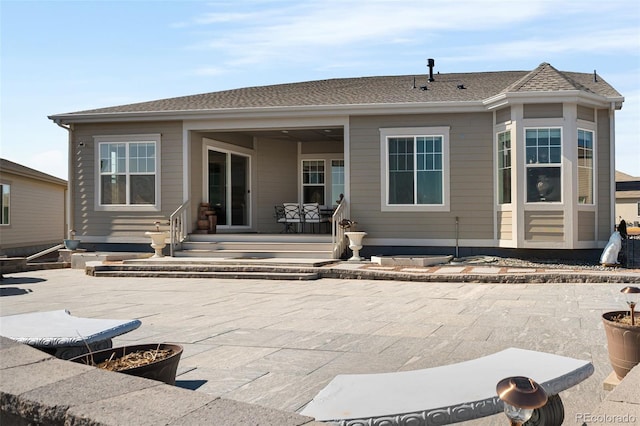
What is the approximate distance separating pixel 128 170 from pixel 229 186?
269 cm

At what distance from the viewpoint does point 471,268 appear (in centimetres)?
1096

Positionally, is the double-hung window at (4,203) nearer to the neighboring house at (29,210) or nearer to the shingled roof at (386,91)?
the neighboring house at (29,210)

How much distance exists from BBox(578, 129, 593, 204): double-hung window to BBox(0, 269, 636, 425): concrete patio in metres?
3.39

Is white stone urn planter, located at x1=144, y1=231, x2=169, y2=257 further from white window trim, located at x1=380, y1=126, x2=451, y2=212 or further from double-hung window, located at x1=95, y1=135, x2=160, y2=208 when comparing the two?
white window trim, located at x1=380, y1=126, x2=451, y2=212

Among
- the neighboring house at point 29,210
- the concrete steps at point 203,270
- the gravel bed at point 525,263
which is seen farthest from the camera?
the neighboring house at point 29,210

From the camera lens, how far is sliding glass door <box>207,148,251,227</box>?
15.1 meters

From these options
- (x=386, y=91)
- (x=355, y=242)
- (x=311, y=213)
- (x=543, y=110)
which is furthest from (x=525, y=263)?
(x=311, y=213)

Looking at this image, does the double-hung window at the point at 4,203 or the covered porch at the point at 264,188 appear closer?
the covered porch at the point at 264,188

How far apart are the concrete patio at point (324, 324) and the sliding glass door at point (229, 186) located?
16.5 feet

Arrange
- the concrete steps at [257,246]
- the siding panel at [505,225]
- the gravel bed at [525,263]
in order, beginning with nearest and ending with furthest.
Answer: the gravel bed at [525,263]
the siding panel at [505,225]
the concrete steps at [257,246]

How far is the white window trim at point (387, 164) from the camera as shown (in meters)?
12.7

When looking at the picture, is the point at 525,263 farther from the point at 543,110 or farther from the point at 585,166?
the point at 543,110

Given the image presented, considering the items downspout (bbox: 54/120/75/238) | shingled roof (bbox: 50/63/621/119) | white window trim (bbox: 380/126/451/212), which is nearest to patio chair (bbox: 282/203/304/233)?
shingled roof (bbox: 50/63/621/119)

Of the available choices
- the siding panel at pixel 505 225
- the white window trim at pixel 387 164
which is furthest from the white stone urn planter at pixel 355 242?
the siding panel at pixel 505 225
